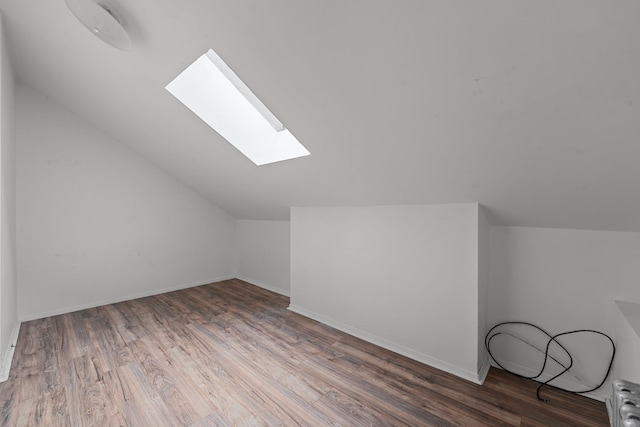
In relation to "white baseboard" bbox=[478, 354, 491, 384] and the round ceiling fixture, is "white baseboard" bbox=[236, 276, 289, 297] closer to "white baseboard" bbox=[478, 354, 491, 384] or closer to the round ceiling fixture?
"white baseboard" bbox=[478, 354, 491, 384]

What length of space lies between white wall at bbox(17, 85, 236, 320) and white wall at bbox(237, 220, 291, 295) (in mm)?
665

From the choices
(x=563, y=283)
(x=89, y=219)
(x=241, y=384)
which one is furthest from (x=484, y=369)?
(x=89, y=219)

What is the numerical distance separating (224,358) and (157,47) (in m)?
2.24

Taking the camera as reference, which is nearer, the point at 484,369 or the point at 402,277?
the point at 484,369

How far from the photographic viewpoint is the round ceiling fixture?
1.46 meters

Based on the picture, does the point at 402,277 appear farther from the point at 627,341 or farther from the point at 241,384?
the point at 241,384

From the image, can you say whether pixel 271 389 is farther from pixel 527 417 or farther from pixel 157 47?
pixel 157 47

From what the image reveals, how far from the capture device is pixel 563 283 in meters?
1.75

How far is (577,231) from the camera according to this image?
171 cm

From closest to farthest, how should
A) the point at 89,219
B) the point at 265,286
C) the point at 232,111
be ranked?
the point at 232,111
the point at 89,219
the point at 265,286

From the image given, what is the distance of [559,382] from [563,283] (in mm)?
644

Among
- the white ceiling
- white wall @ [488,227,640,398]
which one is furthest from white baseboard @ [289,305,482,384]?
the white ceiling

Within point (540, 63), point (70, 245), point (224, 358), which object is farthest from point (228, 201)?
point (540, 63)

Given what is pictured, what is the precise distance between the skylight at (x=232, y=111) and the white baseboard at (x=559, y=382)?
215 centimetres
